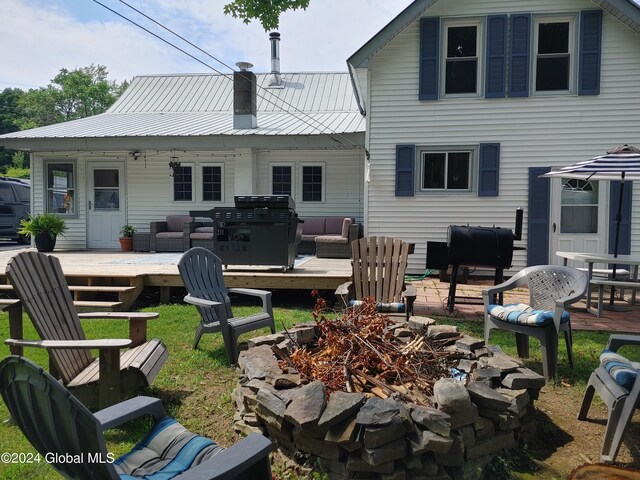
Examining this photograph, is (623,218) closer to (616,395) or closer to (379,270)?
(379,270)

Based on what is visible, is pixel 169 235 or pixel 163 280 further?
pixel 169 235

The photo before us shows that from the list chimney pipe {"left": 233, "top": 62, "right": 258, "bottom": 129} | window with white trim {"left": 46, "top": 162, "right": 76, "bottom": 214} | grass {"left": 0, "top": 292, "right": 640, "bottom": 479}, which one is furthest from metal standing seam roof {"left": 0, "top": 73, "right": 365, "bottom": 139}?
grass {"left": 0, "top": 292, "right": 640, "bottom": 479}

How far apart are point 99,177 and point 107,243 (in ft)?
5.48

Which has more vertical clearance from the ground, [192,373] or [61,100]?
[61,100]

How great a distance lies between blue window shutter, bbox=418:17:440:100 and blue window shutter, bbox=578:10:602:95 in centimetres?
253

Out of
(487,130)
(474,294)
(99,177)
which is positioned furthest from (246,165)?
(474,294)

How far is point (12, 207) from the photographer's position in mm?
14438

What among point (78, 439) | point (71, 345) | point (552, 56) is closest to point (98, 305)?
point (71, 345)

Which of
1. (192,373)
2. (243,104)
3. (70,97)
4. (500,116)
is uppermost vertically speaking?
(70,97)

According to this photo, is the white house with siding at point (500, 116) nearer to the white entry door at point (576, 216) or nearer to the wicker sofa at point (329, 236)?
the white entry door at point (576, 216)

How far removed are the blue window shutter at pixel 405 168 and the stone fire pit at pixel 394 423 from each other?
20.7ft

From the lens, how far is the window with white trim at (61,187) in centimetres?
1116

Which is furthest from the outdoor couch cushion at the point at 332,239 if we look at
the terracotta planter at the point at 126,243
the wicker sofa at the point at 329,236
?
the terracotta planter at the point at 126,243

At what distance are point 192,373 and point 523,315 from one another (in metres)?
2.64
